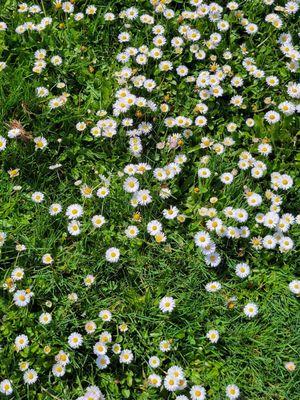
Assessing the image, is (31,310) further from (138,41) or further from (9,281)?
(138,41)

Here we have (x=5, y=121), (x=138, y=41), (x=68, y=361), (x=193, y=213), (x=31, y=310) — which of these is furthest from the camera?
(x=138, y=41)

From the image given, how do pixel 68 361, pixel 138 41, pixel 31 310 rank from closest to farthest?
1. pixel 68 361
2. pixel 31 310
3. pixel 138 41

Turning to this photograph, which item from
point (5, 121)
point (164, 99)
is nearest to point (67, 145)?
point (5, 121)

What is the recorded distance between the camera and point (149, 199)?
328 cm

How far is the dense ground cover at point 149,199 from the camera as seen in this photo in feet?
9.55

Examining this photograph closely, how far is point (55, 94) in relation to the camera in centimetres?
378

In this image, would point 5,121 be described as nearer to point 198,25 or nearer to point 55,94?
point 55,94

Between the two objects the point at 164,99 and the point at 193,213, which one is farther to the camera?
the point at 164,99

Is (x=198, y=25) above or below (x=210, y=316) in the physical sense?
above

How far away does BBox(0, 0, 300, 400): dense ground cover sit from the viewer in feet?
9.55

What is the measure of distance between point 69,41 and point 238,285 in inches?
80.1

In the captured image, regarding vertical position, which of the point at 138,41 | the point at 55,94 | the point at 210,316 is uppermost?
the point at 138,41

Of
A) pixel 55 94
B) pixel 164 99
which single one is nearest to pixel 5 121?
pixel 55 94

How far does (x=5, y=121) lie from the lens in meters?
3.56
